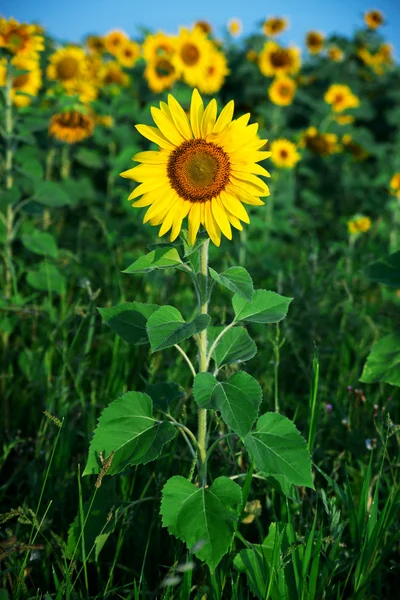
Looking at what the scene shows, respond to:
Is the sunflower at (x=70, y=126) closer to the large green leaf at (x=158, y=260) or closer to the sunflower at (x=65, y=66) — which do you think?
the sunflower at (x=65, y=66)

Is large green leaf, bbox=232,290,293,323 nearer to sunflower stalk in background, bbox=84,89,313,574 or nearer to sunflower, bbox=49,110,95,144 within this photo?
sunflower stalk in background, bbox=84,89,313,574

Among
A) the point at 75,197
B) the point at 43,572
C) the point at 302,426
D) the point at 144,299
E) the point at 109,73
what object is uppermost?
the point at 109,73

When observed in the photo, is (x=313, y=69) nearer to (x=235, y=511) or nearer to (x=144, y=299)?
(x=144, y=299)

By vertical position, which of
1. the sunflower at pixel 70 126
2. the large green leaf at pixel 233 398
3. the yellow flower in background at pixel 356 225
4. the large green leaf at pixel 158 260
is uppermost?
the sunflower at pixel 70 126

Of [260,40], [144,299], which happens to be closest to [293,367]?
[144,299]

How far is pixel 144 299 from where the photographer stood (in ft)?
10.7

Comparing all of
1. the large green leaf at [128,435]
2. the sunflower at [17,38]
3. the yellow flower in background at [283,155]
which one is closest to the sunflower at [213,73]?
the yellow flower in background at [283,155]

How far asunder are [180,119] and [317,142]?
201 inches

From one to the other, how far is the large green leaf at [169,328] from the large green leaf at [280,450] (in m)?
0.33

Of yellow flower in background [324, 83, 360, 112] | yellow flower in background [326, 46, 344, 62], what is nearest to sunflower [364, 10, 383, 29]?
yellow flower in background [326, 46, 344, 62]

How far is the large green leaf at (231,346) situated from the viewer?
1.62 metres

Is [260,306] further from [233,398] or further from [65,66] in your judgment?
[65,66]

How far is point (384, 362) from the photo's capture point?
2117 millimetres

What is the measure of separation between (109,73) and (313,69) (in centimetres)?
386
